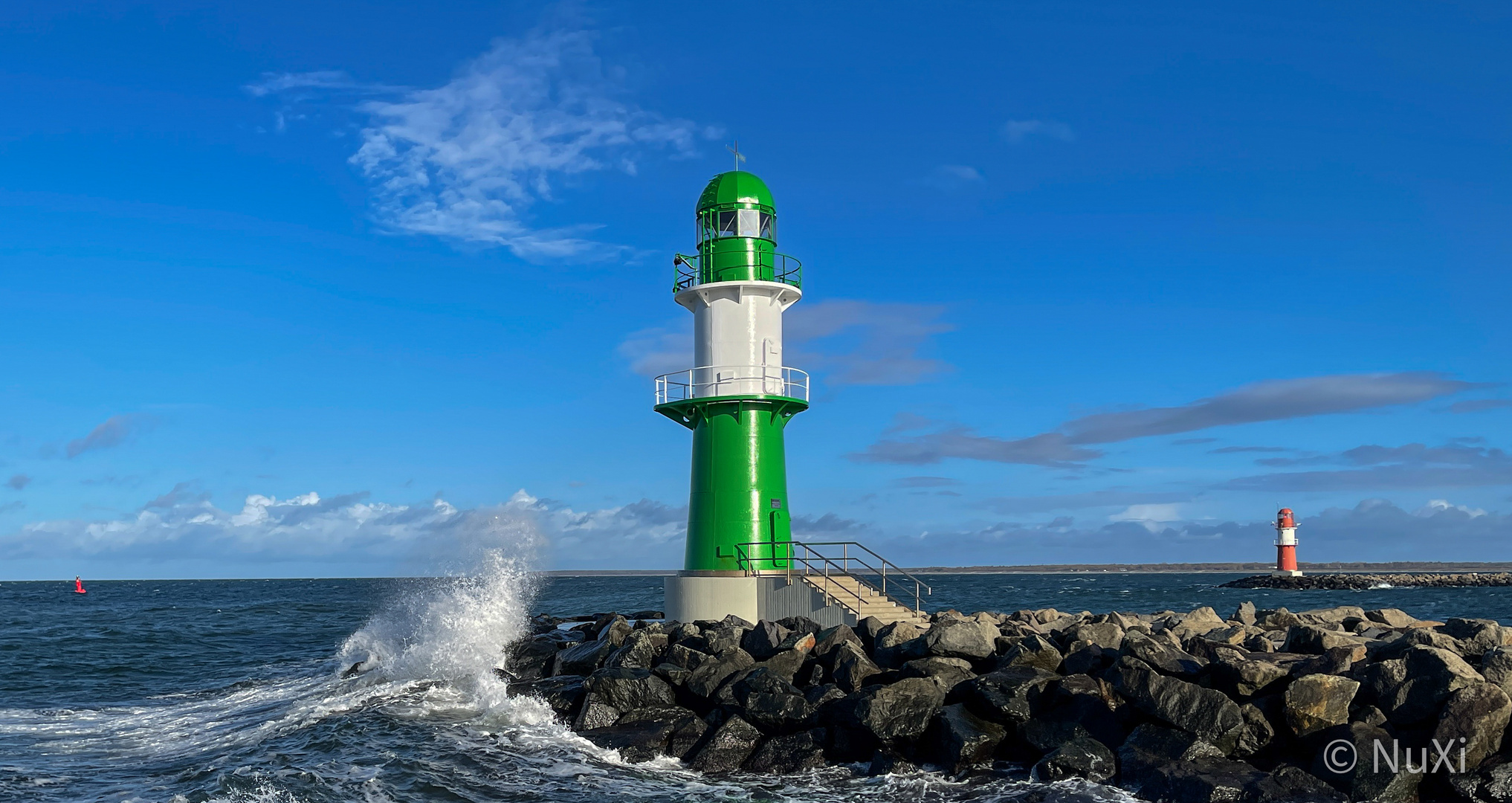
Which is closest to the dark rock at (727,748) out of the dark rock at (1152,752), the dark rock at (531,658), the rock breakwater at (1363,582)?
the dark rock at (1152,752)

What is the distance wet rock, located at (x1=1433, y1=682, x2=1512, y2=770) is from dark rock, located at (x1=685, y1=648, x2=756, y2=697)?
752 cm

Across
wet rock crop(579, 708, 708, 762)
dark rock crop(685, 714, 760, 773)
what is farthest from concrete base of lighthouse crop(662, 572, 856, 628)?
dark rock crop(685, 714, 760, 773)

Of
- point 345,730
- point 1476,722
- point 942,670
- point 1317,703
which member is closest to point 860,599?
point 942,670

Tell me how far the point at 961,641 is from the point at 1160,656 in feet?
7.73

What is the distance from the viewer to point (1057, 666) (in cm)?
1173

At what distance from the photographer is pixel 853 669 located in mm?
12422

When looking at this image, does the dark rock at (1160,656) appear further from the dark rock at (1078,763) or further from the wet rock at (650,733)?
the wet rock at (650,733)

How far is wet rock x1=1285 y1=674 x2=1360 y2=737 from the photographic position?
9438 mm

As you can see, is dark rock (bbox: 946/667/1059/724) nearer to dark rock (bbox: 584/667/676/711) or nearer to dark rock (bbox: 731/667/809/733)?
dark rock (bbox: 731/667/809/733)

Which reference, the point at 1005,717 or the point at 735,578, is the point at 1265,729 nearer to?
the point at 1005,717

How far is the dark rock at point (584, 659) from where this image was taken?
15414mm

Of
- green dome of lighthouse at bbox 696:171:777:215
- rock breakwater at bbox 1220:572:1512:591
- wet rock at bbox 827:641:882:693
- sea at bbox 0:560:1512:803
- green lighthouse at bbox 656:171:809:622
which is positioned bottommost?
rock breakwater at bbox 1220:572:1512:591

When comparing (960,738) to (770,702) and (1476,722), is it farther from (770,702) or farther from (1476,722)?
(1476,722)

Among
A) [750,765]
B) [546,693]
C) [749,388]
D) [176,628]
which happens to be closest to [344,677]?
[546,693]
